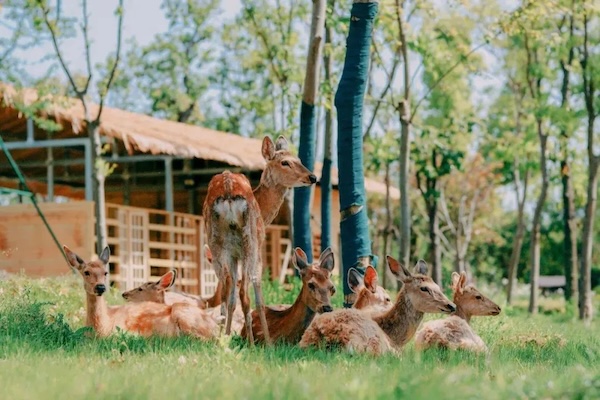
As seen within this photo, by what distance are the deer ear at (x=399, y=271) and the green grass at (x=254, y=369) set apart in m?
0.70

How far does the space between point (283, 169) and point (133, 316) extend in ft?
7.33

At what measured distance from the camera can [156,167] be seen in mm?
29031

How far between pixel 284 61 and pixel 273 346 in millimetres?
19921

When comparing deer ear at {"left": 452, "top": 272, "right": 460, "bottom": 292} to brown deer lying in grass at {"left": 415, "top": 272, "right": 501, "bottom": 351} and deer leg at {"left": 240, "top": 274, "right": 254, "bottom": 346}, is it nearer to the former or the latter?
brown deer lying in grass at {"left": 415, "top": 272, "right": 501, "bottom": 351}

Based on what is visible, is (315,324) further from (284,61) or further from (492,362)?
(284,61)

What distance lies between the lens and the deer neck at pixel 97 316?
1121 centimetres

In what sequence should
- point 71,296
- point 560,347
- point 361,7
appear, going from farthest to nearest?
point 71,296
point 361,7
point 560,347

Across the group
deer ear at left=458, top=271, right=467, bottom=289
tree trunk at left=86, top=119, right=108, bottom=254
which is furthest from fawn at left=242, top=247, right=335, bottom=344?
tree trunk at left=86, top=119, right=108, bottom=254

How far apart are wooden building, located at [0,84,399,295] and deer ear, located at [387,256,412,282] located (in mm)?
8432

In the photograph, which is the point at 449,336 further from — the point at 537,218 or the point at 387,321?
the point at 537,218

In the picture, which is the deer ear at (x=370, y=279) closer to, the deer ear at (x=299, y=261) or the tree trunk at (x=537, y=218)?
the deer ear at (x=299, y=261)

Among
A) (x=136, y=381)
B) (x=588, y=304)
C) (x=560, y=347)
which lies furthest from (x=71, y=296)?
(x=588, y=304)

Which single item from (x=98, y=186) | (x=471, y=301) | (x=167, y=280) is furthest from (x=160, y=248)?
(x=471, y=301)

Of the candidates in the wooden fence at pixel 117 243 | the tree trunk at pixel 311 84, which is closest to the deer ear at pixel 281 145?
the tree trunk at pixel 311 84
